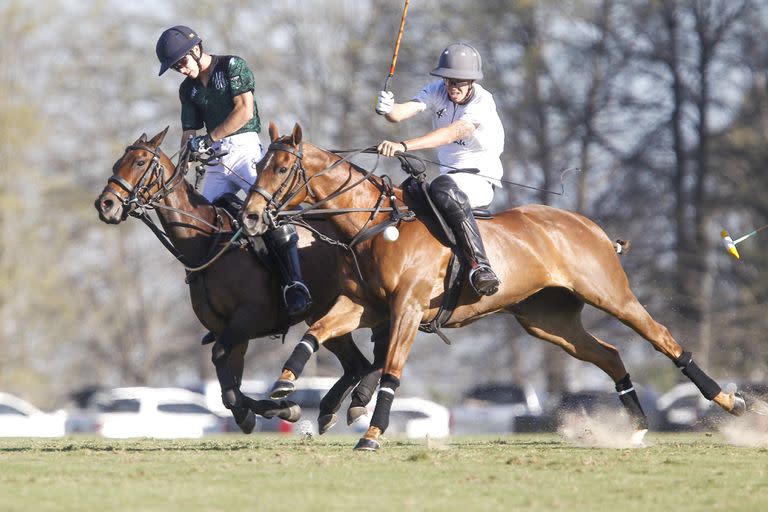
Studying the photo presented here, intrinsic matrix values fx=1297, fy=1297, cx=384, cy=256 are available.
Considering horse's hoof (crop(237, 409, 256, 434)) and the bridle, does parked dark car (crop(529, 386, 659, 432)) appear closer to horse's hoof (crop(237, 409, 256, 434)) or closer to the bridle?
horse's hoof (crop(237, 409, 256, 434))

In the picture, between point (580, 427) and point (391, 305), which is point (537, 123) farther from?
point (391, 305)

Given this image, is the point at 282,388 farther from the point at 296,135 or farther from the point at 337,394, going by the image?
the point at 337,394

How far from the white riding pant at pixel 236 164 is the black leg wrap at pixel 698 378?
4371 mm

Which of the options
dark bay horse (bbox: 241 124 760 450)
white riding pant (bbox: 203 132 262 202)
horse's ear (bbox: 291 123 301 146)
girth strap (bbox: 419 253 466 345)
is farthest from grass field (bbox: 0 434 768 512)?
white riding pant (bbox: 203 132 262 202)

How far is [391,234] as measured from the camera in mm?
10664

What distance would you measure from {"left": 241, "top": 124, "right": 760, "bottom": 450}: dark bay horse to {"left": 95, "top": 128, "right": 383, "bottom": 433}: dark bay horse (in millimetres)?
1067

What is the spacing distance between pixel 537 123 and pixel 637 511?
29796mm

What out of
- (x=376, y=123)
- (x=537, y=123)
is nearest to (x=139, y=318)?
(x=376, y=123)

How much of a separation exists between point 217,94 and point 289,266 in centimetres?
186

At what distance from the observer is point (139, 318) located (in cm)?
5069

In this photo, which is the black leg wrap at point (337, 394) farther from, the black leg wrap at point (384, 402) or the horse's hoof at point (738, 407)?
the horse's hoof at point (738, 407)

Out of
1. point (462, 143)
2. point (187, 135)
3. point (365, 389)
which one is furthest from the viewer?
point (187, 135)

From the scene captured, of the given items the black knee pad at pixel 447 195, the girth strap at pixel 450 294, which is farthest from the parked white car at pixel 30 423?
the black knee pad at pixel 447 195

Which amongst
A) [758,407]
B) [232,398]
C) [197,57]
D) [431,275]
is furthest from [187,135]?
[758,407]
